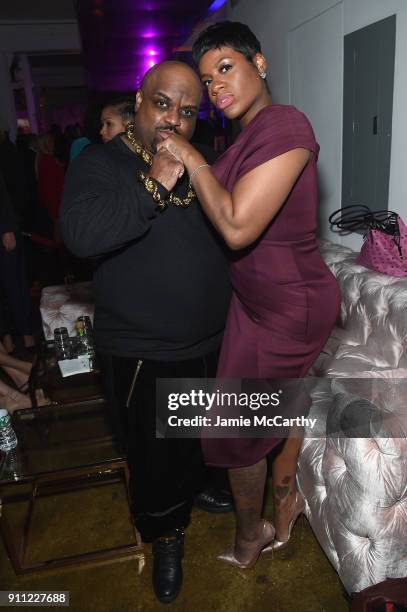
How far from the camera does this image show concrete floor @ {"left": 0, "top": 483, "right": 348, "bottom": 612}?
1587 millimetres

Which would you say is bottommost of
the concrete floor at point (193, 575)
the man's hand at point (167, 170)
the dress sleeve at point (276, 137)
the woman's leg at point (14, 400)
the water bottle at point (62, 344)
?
the concrete floor at point (193, 575)

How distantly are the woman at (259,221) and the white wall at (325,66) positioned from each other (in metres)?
1.15

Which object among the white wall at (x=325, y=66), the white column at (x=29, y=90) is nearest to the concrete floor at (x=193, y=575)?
the white wall at (x=325, y=66)

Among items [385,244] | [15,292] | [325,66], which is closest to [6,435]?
[385,244]

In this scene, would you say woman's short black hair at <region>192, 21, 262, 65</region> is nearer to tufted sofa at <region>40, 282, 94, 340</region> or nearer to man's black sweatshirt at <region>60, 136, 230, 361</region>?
man's black sweatshirt at <region>60, 136, 230, 361</region>

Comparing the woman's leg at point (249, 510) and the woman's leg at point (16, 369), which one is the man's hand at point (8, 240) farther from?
the woman's leg at point (249, 510)

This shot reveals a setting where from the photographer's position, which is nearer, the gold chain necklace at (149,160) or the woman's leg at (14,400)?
the gold chain necklace at (149,160)

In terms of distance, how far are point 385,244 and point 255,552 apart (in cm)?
139

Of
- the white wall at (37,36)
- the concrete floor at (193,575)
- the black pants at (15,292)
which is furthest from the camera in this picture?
the white wall at (37,36)

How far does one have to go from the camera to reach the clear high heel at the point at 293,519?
177 centimetres

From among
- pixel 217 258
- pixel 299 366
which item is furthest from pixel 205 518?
pixel 217 258

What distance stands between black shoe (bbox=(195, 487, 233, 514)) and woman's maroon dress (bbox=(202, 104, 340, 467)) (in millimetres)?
644

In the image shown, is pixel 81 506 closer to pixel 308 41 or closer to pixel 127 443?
pixel 127 443

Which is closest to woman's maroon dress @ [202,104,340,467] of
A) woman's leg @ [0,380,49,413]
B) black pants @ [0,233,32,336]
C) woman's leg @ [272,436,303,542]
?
woman's leg @ [272,436,303,542]
